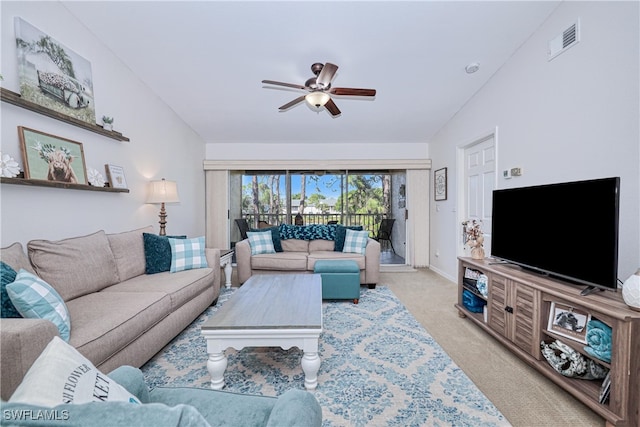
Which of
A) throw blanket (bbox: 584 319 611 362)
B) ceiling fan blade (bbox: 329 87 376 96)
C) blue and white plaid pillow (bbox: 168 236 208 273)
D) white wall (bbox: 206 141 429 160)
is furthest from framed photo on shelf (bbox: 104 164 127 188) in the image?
throw blanket (bbox: 584 319 611 362)

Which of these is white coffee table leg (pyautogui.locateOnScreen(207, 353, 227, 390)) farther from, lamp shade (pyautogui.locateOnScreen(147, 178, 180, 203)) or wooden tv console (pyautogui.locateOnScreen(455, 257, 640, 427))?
lamp shade (pyautogui.locateOnScreen(147, 178, 180, 203))

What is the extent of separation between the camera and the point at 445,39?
2662mm

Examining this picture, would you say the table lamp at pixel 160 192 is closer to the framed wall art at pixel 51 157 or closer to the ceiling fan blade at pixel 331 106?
the framed wall art at pixel 51 157

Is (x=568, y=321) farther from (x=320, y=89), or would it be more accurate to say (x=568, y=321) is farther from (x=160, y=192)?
(x=160, y=192)

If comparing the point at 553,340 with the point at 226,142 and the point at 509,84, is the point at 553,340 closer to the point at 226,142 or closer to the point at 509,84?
the point at 509,84

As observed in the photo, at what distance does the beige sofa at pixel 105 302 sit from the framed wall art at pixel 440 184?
3.78 m

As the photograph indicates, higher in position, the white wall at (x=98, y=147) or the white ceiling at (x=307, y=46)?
the white ceiling at (x=307, y=46)

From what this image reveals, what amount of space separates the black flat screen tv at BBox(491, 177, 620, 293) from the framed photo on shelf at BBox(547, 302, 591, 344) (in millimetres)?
173

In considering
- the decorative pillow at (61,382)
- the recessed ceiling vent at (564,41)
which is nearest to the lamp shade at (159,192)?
the decorative pillow at (61,382)

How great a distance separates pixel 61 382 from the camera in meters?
0.63

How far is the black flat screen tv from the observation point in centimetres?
158

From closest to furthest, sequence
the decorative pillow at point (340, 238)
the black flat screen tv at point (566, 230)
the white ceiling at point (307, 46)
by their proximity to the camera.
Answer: the black flat screen tv at point (566, 230), the white ceiling at point (307, 46), the decorative pillow at point (340, 238)

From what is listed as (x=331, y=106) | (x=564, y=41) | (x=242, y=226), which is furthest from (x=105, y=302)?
(x=564, y=41)

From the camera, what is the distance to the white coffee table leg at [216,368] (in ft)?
5.54
